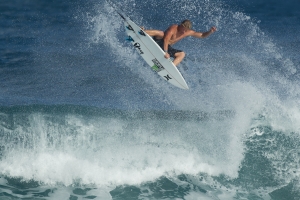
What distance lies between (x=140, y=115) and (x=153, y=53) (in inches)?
128

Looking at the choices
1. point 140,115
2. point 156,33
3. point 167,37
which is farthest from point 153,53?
point 140,115

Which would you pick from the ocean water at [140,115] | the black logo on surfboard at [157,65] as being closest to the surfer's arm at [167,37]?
the black logo on surfboard at [157,65]

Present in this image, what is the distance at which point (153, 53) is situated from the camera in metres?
11.5

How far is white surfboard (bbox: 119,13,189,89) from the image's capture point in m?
11.3

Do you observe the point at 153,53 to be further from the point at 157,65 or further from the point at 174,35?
the point at 174,35

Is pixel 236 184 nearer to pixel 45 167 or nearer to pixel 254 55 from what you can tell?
pixel 45 167

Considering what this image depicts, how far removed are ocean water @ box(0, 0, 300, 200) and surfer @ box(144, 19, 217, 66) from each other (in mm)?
2401

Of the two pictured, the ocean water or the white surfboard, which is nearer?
the ocean water

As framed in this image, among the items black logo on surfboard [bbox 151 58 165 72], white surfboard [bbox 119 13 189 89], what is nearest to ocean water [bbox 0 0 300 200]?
white surfboard [bbox 119 13 189 89]

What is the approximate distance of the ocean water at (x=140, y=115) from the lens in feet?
34.2

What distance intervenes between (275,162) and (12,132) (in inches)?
281

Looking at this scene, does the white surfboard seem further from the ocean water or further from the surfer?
the ocean water

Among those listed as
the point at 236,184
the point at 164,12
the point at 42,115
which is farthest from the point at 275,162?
the point at 164,12

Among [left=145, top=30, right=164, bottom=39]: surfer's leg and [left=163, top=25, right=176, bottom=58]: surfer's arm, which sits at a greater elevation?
[left=145, top=30, right=164, bottom=39]: surfer's leg
